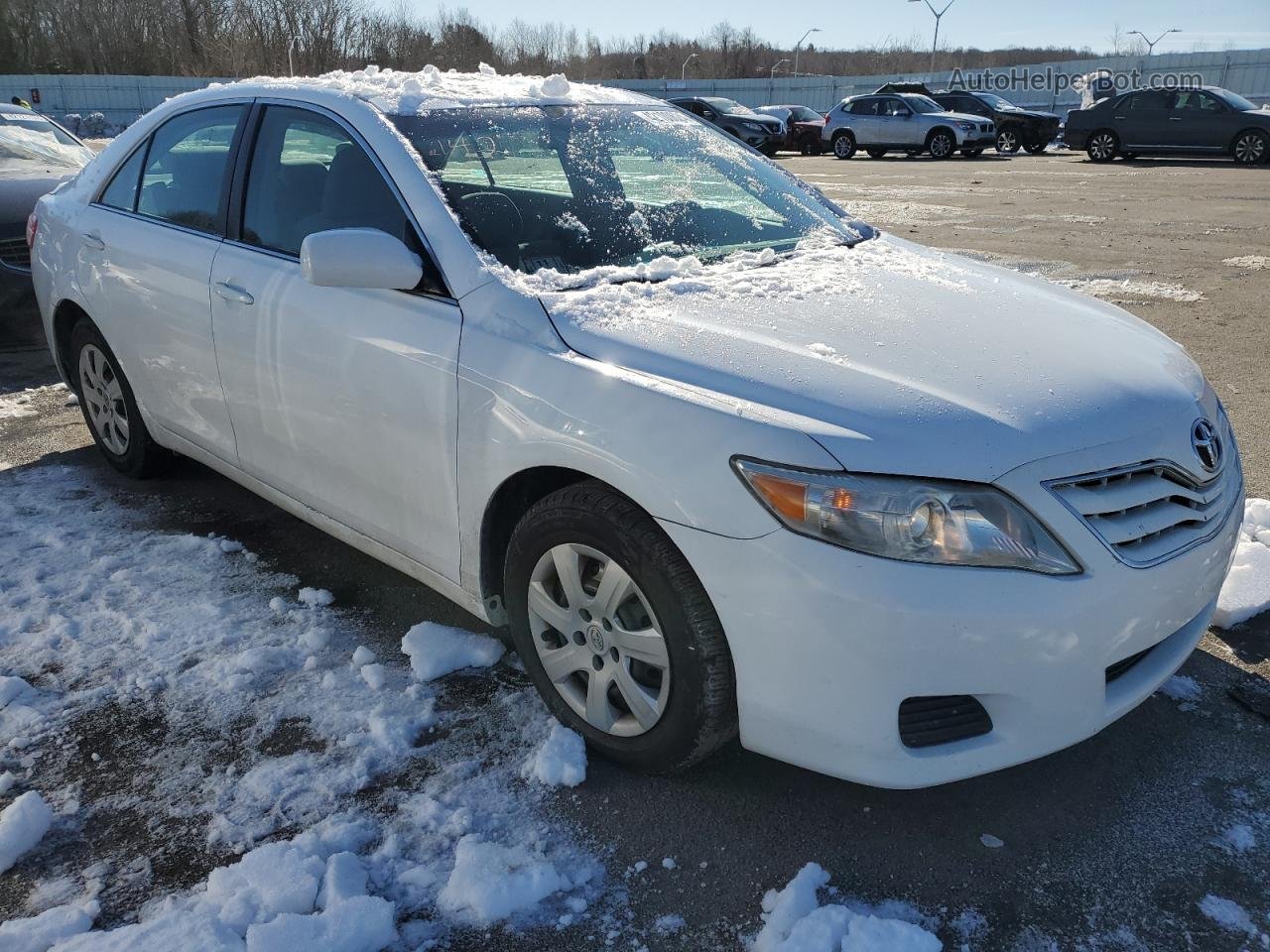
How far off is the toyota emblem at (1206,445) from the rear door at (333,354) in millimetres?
1793

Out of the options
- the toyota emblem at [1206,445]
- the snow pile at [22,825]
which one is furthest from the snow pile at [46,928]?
the toyota emblem at [1206,445]

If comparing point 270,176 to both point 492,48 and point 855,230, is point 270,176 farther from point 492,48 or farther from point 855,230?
point 492,48

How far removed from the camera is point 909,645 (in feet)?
6.33

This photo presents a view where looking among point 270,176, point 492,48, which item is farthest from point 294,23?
point 270,176

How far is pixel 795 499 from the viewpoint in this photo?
6.52ft

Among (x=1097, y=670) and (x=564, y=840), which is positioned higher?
(x=1097, y=670)

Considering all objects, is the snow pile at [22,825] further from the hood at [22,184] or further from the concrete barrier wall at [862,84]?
the concrete barrier wall at [862,84]

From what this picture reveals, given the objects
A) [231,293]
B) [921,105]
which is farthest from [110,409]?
[921,105]

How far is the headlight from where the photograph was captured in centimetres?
196

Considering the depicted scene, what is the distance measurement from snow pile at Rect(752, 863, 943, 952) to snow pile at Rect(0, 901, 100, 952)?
1358 mm

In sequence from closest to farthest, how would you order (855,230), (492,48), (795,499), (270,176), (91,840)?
(795,499) < (91,840) < (270,176) < (855,230) < (492,48)

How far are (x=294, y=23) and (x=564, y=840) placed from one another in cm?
5961

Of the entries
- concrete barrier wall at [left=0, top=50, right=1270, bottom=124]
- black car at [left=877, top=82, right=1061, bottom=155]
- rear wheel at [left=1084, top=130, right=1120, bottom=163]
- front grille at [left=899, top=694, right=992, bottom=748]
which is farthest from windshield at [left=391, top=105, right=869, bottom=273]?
concrete barrier wall at [left=0, top=50, right=1270, bottom=124]

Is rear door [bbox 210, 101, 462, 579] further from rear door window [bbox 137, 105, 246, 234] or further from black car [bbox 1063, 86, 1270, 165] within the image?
black car [bbox 1063, 86, 1270, 165]
